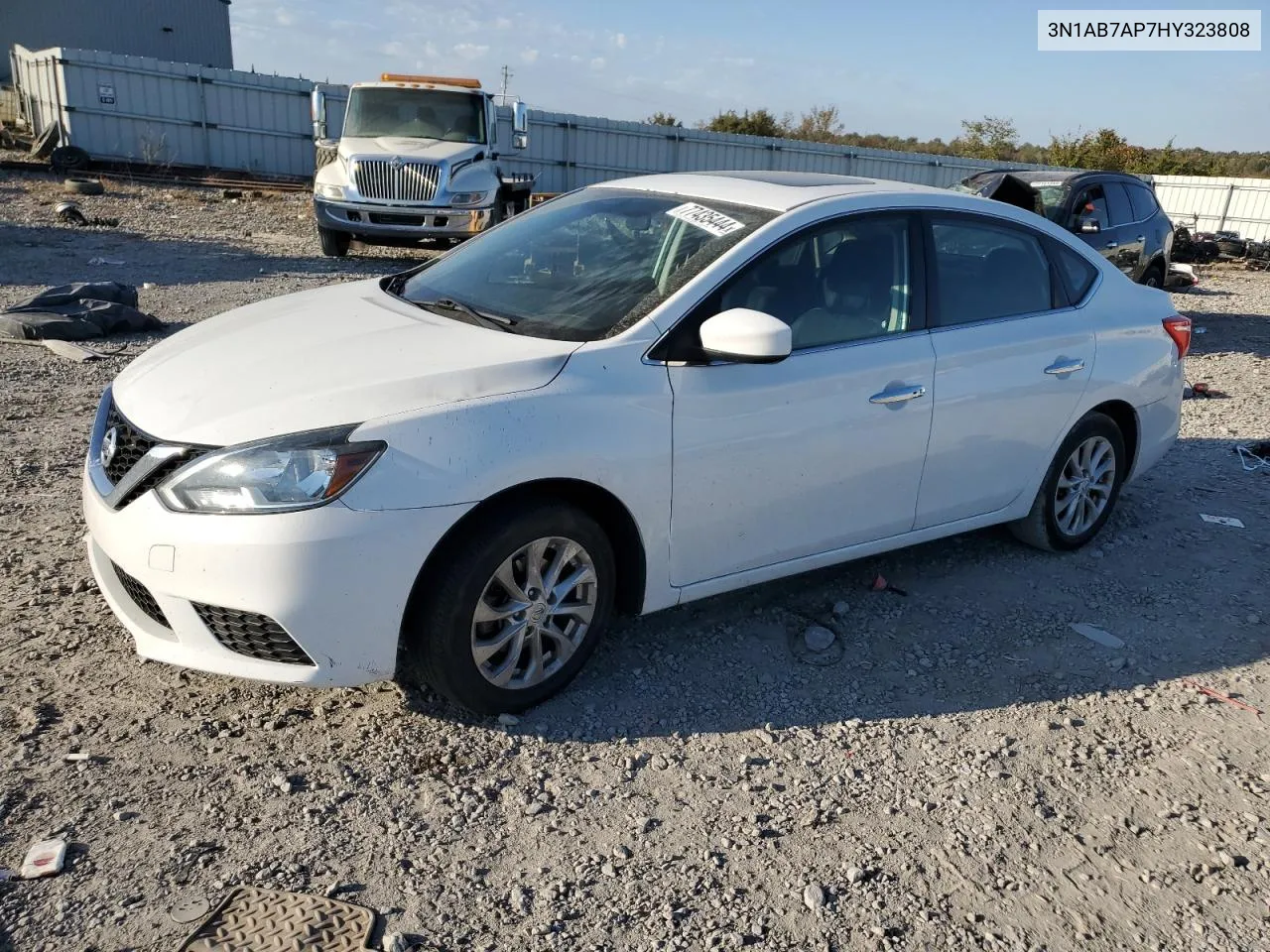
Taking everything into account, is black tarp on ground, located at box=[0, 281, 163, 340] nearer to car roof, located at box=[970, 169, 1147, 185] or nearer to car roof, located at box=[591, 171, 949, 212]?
car roof, located at box=[591, 171, 949, 212]

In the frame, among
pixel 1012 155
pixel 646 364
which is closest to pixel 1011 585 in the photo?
pixel 646 364

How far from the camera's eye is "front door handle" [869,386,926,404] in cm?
391

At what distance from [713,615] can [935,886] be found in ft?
5.29

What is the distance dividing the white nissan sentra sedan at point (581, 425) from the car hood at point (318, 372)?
0.04ft

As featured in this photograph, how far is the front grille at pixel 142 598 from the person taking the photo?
10.2 feet

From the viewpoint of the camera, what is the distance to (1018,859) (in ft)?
9.59

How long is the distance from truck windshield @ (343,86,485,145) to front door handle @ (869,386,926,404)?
12009 millimetres

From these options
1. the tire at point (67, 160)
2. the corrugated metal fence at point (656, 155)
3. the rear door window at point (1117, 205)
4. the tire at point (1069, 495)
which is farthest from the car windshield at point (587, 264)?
the corrugated metal fence at point (656, 155)

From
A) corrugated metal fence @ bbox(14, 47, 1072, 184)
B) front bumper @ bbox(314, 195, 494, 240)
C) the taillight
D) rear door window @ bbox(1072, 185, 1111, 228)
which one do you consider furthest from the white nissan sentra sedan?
corrugated metal fence @ bbox(14, 47, 1072, 184)

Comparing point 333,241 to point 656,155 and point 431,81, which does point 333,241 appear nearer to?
point 431,81

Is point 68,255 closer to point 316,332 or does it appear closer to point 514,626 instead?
point 316,332

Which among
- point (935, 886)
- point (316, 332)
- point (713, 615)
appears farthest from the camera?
point (713, 615)

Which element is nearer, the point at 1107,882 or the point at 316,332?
the point at 1107,882

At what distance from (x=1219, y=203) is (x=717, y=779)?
30.1 m
